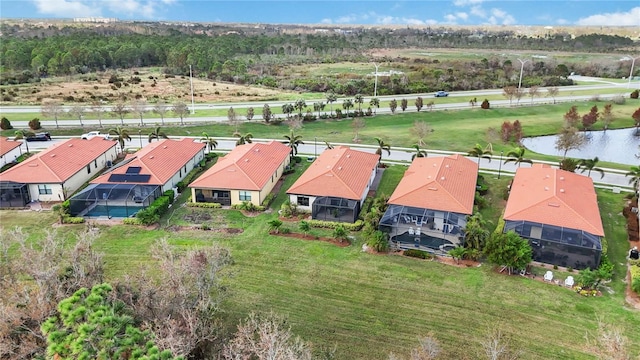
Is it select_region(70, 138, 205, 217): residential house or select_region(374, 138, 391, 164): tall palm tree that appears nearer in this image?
select_region(70, 138, 205, 217): residential house

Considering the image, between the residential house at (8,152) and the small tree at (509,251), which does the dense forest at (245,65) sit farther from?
the small tree at (509,251)

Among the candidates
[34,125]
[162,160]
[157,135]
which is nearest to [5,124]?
[34,125]

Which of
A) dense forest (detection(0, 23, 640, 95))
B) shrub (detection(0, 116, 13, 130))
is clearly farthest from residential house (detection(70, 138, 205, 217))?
dense forest (detection(0, 23, 640, 95))

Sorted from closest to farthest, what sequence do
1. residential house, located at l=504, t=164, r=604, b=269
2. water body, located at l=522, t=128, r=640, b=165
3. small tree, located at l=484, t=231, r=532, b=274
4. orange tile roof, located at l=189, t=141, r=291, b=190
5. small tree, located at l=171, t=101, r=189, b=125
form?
small tree, located at l=484, t=231, r=532, b=274 < residential house, located at l=504, t=164, r=604, b=269 < orange tile roof, located at l=189, t=141, r=291, b=190 < water body, located at l=522, t=128, r=640, b=165 < small tree, located at l=171, t=101, r=189, b=125

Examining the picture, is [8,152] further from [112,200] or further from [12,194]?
[112,200]

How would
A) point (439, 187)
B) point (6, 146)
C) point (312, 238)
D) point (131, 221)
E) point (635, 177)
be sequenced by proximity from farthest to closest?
point (6, 146) < point (635, 177) < point (131, 221) < point (439, 187) < point (312, 238)

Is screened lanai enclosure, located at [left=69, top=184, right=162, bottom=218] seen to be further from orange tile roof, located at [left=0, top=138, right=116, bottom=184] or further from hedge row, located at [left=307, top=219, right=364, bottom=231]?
hedge row, located at [left=307, top=219, right=364, bottom=231]

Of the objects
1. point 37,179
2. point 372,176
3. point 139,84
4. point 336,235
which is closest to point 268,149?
point 372,176
